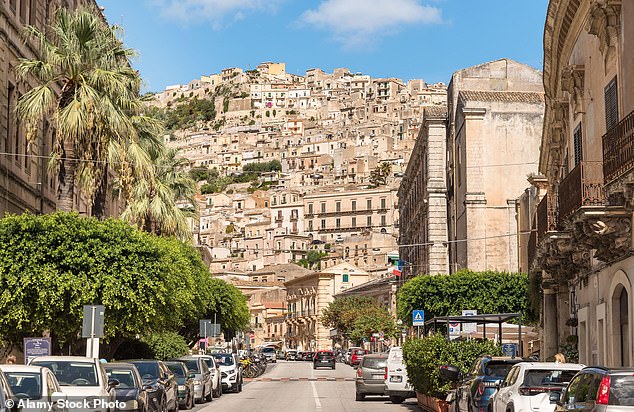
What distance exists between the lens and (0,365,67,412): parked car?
56.2 ft

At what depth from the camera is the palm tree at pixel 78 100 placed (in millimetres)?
33344

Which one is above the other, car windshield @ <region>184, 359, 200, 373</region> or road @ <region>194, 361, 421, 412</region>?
car windshield @ <region>184, 359, 200, 373</region>

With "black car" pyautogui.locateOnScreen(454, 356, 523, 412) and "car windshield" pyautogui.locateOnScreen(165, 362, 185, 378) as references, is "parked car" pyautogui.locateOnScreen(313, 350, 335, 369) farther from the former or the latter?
"black car" pyautogui.locateOnScreen(454, 356, 523, 412)

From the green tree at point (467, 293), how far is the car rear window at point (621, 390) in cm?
3890

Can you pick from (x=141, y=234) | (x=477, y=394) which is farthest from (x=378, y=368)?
(x=477, y=394)

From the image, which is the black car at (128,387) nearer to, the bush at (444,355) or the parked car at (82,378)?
the parked car at (82,378)

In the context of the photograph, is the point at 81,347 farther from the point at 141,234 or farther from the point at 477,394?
the point at 477,394

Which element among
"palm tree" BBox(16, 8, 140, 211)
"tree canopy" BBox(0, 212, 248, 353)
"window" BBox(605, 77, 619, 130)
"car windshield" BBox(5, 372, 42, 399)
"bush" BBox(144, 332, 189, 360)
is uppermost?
A: "palm tree" BBox(16, 8, 140, 211)

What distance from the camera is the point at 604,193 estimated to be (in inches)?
862

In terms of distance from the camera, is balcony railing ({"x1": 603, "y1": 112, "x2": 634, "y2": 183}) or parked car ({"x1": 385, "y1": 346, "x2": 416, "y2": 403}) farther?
parked car ({"x1": 385, "y1": 346, "x2": 416, "y2": 403})

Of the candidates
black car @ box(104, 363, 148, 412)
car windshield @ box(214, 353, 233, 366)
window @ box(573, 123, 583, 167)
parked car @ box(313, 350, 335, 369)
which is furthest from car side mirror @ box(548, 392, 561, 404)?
parked car @ box(313, 350, 335, 369)

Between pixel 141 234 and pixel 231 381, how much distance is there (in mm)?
11667

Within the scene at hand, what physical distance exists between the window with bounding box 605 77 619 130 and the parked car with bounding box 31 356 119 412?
39.2 feet

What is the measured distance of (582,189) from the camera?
22.2 meters
